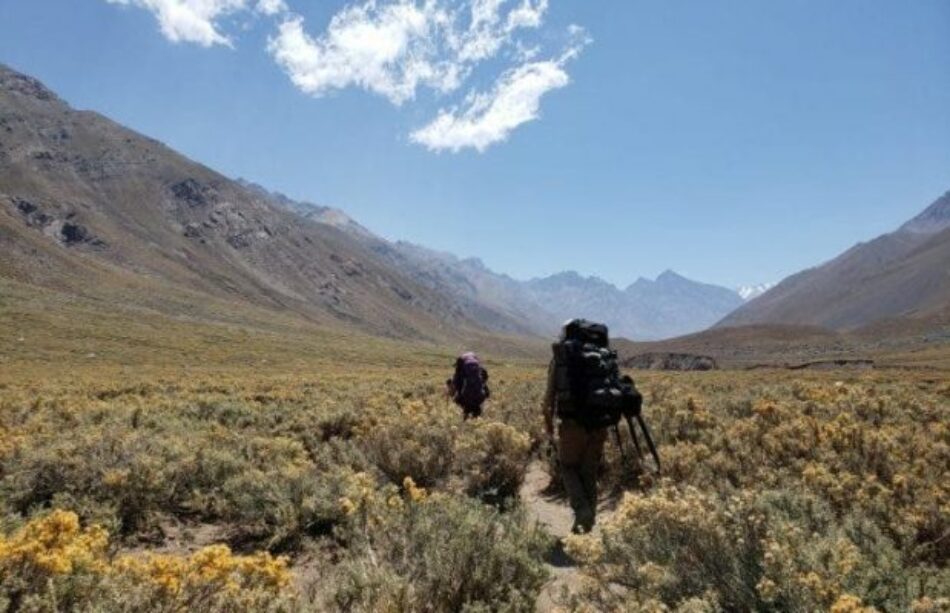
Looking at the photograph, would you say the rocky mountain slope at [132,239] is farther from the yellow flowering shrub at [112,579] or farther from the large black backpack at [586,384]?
the yellow flowering shrub at [112,579]

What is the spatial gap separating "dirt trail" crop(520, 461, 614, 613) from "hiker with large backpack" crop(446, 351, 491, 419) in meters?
2.26

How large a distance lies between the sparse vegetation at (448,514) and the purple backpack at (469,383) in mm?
680

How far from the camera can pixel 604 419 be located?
23.8ft

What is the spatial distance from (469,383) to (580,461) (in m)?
5.88

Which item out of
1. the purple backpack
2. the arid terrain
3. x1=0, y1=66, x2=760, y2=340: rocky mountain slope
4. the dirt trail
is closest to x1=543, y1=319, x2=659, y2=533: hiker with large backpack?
the dirt trail

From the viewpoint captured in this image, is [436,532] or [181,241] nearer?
[436,532]

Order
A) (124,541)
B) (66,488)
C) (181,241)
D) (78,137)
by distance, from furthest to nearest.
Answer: (78,137)
(181,241)
(66,488)
(124,541)

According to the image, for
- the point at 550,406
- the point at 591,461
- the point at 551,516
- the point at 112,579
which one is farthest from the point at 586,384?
the point at 112,579

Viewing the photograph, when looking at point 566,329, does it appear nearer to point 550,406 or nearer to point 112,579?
point 550,406

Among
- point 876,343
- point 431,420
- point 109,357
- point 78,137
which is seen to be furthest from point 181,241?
point 431,420

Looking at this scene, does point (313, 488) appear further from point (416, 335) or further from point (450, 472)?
point (416, 335)

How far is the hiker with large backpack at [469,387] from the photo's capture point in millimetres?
13297

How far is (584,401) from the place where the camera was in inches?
284

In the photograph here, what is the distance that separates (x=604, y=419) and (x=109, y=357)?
48.5m
